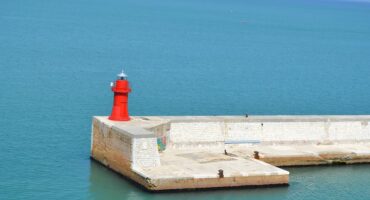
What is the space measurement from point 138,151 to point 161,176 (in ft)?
3.77

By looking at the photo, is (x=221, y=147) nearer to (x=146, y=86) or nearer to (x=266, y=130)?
(x=266, y=130)

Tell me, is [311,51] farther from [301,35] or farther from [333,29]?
[333,29]

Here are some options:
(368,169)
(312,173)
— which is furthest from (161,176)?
(368,169)

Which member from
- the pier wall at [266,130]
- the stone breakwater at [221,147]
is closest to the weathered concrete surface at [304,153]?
the stone breakwater at [221,147]

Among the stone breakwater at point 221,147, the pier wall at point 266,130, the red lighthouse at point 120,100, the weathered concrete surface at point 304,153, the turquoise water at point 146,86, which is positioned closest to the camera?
the stone breakwater at point 221,147

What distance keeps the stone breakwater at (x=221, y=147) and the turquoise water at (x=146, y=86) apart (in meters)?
0.41

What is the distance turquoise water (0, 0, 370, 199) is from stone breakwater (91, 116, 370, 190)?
41cm

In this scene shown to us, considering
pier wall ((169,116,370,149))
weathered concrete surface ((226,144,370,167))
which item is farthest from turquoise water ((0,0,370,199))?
pier wall ((169,116,370,149))

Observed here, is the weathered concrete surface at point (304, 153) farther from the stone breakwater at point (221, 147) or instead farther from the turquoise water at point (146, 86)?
the turquoise water at point (146, 86)

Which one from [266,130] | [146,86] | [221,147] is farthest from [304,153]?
[146,86]

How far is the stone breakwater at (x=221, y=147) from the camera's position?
2688cm

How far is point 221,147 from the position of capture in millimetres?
30516

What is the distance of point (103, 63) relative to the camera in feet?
200

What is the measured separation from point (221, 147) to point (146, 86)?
20125 millimetres
